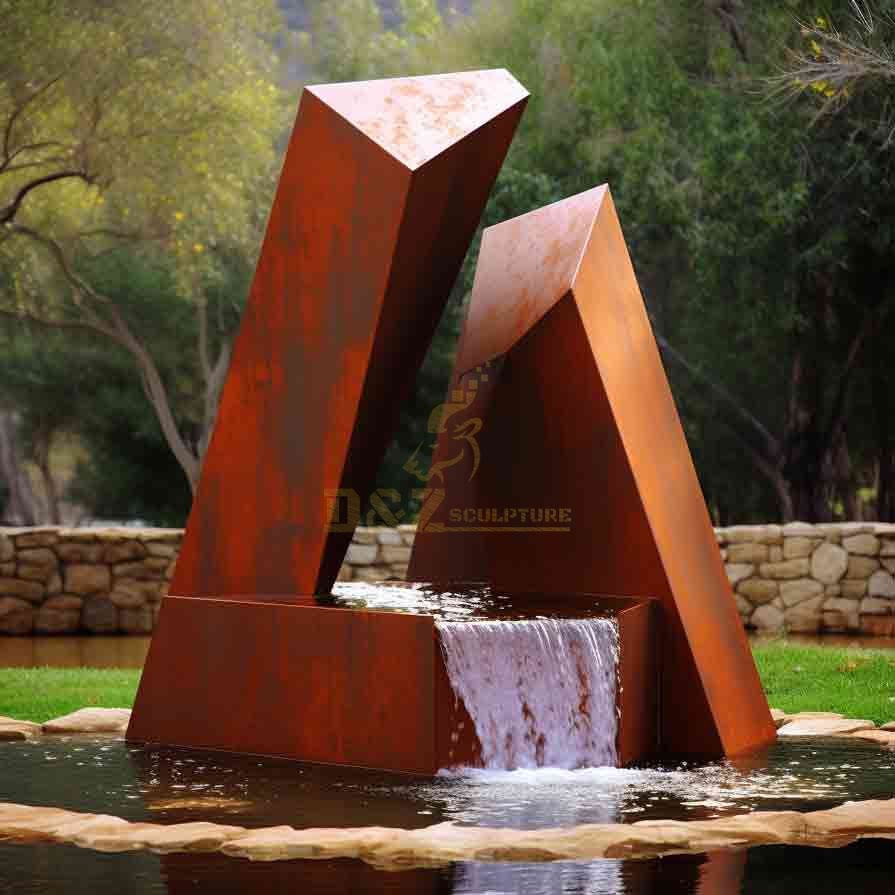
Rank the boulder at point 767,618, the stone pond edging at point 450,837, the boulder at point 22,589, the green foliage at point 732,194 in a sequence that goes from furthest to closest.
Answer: the green foliage at point 732,194 < the boulder at point 22,589 < the boulder at point 767,618 < the stone pond edging at point 450,837

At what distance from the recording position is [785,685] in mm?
11188

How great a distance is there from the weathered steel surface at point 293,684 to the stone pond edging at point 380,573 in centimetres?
823

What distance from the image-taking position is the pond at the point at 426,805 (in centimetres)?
530

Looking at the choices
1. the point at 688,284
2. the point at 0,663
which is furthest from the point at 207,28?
the point at 0,663

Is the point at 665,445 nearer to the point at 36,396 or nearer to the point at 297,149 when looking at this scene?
the point at 297,149

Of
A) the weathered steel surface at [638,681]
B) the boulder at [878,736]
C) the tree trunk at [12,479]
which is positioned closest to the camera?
the weathered steel surface at [638,681]

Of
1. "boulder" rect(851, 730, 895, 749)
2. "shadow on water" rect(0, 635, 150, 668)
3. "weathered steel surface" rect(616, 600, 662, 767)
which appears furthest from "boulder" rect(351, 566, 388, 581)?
"weathered steel surface" rect(616, 600, 662, 767)

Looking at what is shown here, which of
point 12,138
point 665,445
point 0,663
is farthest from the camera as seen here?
point 12,138

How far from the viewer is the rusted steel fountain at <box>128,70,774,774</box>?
8.06 meters

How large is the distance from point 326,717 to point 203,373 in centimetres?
2163

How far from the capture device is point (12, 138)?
64.5 ft

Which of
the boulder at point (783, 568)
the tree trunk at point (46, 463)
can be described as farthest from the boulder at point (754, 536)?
the tree trunk at point (46, 463)

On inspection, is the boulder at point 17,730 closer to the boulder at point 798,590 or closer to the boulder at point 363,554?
the boulder at point 363,554

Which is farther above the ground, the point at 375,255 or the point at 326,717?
the point at 375,255
